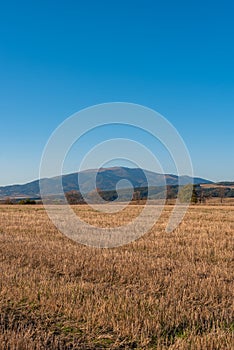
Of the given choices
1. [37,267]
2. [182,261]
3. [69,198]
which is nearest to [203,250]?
[182,261]

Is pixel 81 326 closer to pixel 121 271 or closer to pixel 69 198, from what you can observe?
pixel 121 271

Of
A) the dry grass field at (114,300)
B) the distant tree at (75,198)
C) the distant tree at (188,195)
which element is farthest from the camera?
the distant tree at (75,198)

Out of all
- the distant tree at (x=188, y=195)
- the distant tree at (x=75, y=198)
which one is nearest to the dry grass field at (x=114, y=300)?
the distant tree at (x=188, y=195)

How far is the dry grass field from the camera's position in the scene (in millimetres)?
5039

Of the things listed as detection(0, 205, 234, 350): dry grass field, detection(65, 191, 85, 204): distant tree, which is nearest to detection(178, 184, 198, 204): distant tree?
detection(65, 191, 85, 204): distant tree

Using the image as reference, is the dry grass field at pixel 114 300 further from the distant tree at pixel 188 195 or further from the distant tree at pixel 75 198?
the distant tree at pixel 75 198

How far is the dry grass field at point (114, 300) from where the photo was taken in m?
5.04

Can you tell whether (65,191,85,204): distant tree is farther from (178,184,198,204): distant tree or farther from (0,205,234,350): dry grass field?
(0,205,234,350): dry grass field

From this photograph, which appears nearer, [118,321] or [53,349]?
[53,349]

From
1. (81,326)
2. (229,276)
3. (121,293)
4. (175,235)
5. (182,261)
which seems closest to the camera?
(81,326)

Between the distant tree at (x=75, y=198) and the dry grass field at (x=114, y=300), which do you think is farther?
the distant tree at (x=75, y=198)

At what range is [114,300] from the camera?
6.49 m

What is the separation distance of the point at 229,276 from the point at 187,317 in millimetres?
3310

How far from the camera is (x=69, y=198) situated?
7775 centimetres
